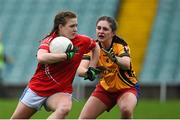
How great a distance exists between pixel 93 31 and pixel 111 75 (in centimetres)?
1718

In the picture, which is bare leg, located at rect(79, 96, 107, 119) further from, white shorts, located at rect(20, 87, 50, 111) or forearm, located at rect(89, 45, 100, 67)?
white shorts, located at rect(20, 87, 50, 111)

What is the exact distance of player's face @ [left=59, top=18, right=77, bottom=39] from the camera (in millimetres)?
9594

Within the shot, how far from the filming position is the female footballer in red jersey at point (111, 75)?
10.3 meters

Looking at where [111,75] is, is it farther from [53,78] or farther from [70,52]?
[70,52]

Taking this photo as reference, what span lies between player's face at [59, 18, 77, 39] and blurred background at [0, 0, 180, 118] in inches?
555

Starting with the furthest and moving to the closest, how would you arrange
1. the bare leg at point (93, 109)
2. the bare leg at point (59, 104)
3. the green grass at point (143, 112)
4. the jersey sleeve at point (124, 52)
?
the green grass at point (143, 112)
the bare leg at point (93, 109)
the jersey sleeve at point (124, 52)
the bare leg at point (59, 104)

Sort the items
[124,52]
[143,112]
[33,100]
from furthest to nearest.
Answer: [143,112]
[124,52]
[33,100]

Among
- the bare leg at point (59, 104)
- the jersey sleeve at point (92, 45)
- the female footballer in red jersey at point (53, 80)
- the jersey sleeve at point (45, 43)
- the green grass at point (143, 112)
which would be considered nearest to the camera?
the bare leg at point (59, 104)

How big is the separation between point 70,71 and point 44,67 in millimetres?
333

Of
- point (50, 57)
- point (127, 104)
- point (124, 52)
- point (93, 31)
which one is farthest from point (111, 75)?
point (93, 31)

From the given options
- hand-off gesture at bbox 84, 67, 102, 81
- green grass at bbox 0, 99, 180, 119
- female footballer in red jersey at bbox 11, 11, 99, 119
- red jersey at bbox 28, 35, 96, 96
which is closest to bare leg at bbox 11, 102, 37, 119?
female footballer in red jersey at bbox 11, 11, 99, 119

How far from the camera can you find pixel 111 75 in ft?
34.7

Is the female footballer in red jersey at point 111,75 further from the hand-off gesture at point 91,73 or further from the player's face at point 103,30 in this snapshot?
the hand-off gesture at point 91,73

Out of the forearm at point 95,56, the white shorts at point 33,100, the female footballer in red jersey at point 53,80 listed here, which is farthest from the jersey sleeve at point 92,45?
the white shorts at point 33,100
